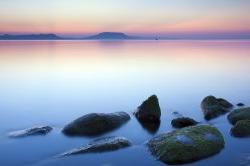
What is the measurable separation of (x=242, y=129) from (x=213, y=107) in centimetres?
520

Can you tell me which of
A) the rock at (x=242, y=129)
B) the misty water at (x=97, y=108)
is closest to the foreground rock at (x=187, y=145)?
the misty water at (x=97, y=108)

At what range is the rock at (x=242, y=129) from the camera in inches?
673

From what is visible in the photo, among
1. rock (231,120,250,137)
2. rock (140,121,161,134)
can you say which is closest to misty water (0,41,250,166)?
rock (140,121,161,134)

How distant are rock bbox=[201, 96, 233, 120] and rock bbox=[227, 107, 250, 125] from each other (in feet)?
3.72

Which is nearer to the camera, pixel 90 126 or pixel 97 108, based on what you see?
pixel 90 126

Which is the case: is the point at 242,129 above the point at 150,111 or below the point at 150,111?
below

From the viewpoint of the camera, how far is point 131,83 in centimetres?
3941

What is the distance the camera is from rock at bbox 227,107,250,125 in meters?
19.4

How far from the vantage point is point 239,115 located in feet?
65.6

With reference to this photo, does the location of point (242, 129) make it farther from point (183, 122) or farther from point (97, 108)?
point (97, 108)

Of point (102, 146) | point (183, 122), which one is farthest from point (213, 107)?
point (102, 146)

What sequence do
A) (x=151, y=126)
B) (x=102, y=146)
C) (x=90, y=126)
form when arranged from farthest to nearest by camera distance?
1. (x=151, y=126)
2. (x=90, y=126)
3. (x=102, y=146)

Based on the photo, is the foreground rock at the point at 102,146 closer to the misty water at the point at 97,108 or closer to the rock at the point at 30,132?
the misty water at the point at 97,108

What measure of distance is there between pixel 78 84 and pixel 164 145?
25.4 metres
